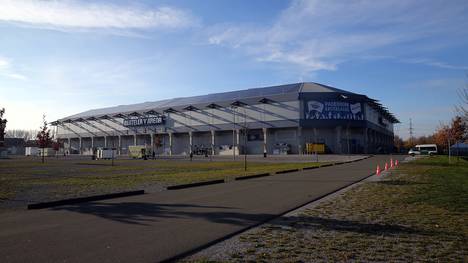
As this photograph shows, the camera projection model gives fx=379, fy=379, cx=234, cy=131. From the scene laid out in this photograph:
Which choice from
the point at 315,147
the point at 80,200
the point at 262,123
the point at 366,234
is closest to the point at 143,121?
the point at 262,123

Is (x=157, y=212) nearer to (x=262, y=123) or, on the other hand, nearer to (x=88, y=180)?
(x=88, y=180)

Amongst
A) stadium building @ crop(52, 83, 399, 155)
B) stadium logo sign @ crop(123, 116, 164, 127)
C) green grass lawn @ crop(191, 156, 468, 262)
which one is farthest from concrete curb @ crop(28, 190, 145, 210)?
stadium logo sign @ crop(123, 116, 164, 127)

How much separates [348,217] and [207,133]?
279ft

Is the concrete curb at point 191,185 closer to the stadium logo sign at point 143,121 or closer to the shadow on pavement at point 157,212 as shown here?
the shadow on pavement at point 157,212

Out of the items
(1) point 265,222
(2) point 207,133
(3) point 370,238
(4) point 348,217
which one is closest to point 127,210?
(1) point 265,222

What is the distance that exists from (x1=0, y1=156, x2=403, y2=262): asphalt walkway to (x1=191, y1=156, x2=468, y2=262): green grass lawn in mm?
963

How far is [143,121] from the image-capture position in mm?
102938

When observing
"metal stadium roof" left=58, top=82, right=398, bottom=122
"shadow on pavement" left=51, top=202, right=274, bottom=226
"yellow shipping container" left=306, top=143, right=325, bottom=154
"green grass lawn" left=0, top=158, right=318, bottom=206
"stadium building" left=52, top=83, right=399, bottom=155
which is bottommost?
"shadow on pavement" left=51, top=202, right=274, bottom=226

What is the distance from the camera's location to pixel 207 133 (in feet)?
307

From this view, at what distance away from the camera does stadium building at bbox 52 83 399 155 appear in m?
78.1

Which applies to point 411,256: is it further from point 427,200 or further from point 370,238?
point 427,200

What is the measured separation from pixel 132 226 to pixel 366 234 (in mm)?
4864

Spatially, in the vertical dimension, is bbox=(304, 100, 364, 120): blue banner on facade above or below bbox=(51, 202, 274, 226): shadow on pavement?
above

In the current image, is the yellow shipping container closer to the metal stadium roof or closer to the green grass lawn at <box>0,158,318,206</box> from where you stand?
the metal stadium roof
